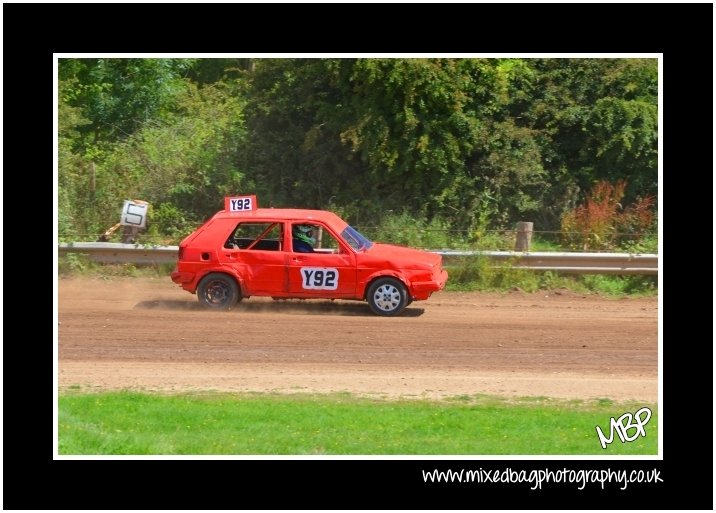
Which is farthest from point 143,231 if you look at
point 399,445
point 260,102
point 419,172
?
point 399,445

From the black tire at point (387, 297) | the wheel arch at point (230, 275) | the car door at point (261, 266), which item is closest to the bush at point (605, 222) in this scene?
the black tire at point (387, 297)

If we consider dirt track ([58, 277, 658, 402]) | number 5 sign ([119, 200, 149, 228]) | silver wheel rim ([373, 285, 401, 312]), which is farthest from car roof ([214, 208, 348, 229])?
number 5 sign ([119, 200, 149, 228])

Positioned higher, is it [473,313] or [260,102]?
[260,102]

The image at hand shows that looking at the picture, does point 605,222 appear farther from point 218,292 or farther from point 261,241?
point 218,292

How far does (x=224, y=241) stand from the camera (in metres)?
15.4

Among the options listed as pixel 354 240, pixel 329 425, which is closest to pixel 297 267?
pixel 354 240

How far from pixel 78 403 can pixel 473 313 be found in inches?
279

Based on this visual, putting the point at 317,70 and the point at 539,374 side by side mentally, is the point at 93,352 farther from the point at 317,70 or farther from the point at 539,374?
the point at 317,70

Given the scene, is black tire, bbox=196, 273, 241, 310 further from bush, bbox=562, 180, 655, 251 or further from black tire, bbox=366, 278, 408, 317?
bush, bbox=562, 180, 655, 251

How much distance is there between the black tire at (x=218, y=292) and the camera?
1553 centimetres

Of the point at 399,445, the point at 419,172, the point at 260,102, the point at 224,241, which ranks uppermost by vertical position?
the point at 260,102

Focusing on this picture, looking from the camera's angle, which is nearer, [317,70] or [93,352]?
[93,352]

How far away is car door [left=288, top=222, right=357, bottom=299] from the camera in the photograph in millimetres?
15266

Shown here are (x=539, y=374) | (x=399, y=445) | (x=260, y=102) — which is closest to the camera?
(x=399, y=445)
